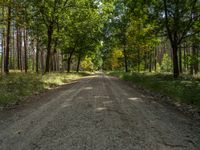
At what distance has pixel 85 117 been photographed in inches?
361

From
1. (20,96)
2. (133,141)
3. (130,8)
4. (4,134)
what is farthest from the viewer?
(130,8)

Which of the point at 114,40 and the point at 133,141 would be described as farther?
the point at 114,40

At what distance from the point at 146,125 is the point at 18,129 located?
12.1 ft

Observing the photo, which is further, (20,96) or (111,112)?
(20,96)

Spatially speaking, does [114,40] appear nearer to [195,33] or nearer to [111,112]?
[195,33]

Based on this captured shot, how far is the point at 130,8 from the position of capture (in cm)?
2591

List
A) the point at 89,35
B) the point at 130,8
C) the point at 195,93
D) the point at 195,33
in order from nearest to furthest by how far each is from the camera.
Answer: the point at 195,93
the point at 195,33
the point at 130,8
the point at 89,35

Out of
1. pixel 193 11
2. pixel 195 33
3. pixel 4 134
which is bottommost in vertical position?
pixel 4 134

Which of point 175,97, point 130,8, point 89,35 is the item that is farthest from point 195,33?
point 89,35

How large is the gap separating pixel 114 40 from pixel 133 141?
Result: 49.0 metres

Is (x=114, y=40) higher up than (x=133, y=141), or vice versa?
(x=114, y=40)

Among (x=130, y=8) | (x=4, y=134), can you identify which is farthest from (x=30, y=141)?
(x=130, y=8)

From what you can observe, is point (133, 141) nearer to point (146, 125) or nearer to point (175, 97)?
point (146, 125)

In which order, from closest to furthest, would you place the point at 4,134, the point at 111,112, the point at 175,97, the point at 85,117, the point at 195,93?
1. the point at 4,134
2. the point at 85,117
3. the point at 111,112
4. the point at 195,93
5. the point at 175,97
